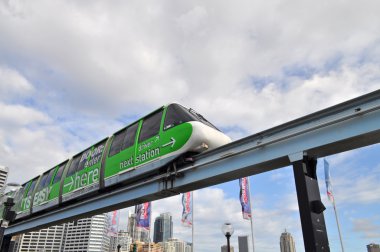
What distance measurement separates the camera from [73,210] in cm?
1383

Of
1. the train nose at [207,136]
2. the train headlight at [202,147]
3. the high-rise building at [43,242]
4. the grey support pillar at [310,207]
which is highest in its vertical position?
the high-rise building at [43,242]

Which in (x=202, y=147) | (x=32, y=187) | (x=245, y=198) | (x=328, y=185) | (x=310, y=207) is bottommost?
(x=310, y=207)

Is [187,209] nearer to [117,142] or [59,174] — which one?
[59,174]

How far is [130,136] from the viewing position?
1131 centimetres

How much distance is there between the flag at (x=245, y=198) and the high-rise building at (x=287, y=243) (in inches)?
2153

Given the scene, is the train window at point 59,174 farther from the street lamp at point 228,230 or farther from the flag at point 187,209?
the flag at point 187,209

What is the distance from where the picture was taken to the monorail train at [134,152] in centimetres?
932

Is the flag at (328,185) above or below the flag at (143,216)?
above

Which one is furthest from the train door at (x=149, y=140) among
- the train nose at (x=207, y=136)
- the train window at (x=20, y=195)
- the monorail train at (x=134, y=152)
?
the train window at (x=20, y=195)

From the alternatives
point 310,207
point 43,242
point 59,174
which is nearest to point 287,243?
point 59,174

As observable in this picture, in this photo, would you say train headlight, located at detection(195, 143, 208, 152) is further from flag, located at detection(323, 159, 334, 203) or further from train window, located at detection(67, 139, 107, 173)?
flag, located at detection(323, 159, 334, 203)

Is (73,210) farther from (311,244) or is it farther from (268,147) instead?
(311,244)

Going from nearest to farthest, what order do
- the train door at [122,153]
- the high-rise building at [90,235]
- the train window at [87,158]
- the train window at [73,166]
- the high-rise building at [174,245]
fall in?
1. the train door at [122,153]
2. the train window at [87,158]
3. the train window at [73,166]
4. the high-rise building at [90,235]
5. the high-rise building at [174,245]

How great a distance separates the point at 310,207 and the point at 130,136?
677cm
